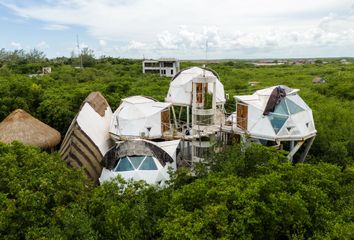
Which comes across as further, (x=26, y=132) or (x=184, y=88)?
(x=26, y=132)

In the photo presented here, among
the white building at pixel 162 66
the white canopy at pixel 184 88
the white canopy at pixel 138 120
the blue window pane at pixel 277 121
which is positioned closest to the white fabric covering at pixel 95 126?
the white canopy at pixel 138 120

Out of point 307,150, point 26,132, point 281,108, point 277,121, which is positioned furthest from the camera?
point 26,132

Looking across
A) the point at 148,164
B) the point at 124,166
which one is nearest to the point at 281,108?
the point at 148,164

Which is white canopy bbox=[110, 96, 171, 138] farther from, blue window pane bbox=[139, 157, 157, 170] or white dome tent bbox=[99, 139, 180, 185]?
blue window pane bbox=[139, 157, 157, 170]

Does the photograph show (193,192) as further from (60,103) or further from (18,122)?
(60,103)

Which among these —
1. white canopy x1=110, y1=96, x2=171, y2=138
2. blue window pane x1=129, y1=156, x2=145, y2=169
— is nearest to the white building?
white canopy x1=110, y1=96, x2=171, y2=138

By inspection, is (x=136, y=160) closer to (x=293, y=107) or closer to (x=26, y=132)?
(x=293, y=107)

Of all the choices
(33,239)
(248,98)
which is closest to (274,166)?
(248,98)
